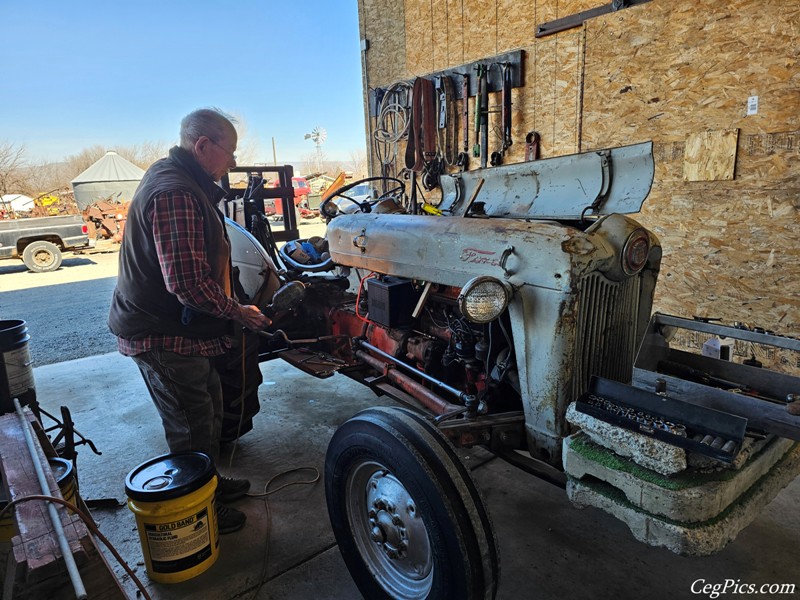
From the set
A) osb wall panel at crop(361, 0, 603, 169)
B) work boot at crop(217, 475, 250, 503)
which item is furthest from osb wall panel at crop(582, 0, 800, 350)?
work boot at crop(217, 475, 250, 503)

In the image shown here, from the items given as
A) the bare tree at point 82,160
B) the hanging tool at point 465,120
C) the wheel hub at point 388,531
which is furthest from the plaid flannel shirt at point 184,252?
the bare tree at point 82,160

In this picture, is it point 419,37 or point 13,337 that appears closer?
point 13,337

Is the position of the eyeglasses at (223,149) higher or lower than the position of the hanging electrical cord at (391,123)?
lower

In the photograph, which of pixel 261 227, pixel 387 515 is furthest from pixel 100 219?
pixel 387 515

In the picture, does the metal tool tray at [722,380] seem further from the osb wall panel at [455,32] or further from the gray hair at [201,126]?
the osb wall panel at [455,32]

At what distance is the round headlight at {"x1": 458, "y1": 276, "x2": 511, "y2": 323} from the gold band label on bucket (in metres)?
1.26

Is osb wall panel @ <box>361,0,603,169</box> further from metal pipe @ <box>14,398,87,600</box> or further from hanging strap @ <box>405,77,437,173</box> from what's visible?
metal pipe @ <box>14,398,87,600</box>

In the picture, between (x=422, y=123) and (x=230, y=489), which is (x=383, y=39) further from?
(x=230, y=489)

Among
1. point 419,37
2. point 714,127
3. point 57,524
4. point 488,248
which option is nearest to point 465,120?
point 419,37

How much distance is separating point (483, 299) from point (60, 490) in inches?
66.1

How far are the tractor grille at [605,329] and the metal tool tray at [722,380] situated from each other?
106mm

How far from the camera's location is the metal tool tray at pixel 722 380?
1.39 meters

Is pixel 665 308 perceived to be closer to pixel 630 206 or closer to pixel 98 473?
pixel 630 206

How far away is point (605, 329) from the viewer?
1.91 metres
